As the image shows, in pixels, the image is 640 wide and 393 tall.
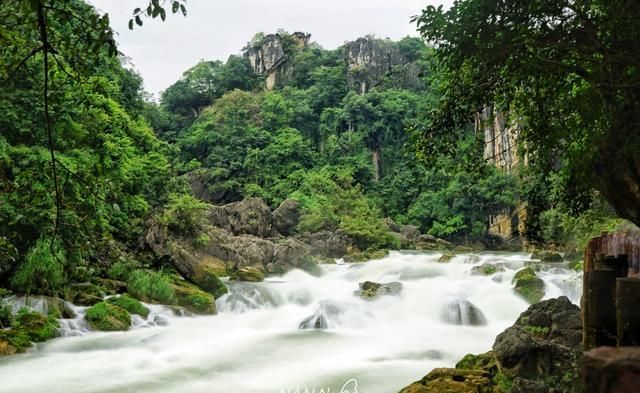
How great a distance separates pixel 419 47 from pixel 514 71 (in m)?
53.9

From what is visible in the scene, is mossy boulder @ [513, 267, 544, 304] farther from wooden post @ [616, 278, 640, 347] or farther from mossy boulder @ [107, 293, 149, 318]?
wooden post @ [616, 278, 640, 347]

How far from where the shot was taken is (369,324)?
13820mm

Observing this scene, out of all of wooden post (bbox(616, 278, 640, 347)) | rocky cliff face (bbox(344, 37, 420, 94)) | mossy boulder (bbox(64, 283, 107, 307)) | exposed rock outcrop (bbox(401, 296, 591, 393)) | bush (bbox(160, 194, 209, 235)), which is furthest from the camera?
rocky cliff face (bbox(344, 37, 420, 94))

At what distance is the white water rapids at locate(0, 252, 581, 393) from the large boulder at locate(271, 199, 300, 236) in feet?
43.9

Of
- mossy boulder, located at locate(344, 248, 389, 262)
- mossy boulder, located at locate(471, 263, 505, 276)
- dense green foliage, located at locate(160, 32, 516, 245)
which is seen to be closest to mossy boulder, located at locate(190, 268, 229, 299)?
mossy boulder, located at locate(471, 263, 505, 276)

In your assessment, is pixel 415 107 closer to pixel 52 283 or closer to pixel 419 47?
pixel 419 47

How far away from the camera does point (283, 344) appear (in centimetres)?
1189

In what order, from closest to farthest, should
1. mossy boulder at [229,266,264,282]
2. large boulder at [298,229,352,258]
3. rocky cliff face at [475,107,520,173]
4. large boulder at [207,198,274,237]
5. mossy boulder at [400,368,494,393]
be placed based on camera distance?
rocky cliff face at [475,107,520,173] < mossy boulder at [400,368,494,393] < mossy boulder at [229,266,264,282] < large boulder at [207,198,274,237] < large boulder at [298,229,352,258]

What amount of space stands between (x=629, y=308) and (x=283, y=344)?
381 inches

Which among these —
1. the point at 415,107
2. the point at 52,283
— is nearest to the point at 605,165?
the point at 52,283

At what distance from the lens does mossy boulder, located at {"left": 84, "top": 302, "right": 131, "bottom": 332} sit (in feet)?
39.8

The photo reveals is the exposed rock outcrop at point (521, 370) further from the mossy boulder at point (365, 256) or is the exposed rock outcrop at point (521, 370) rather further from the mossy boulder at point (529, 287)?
the mossy boulder at point (365, 256)

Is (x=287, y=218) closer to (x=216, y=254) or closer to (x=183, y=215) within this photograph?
(x=216, y=254)

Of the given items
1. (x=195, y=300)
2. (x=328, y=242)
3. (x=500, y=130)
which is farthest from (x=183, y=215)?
(x=500, y=130)
